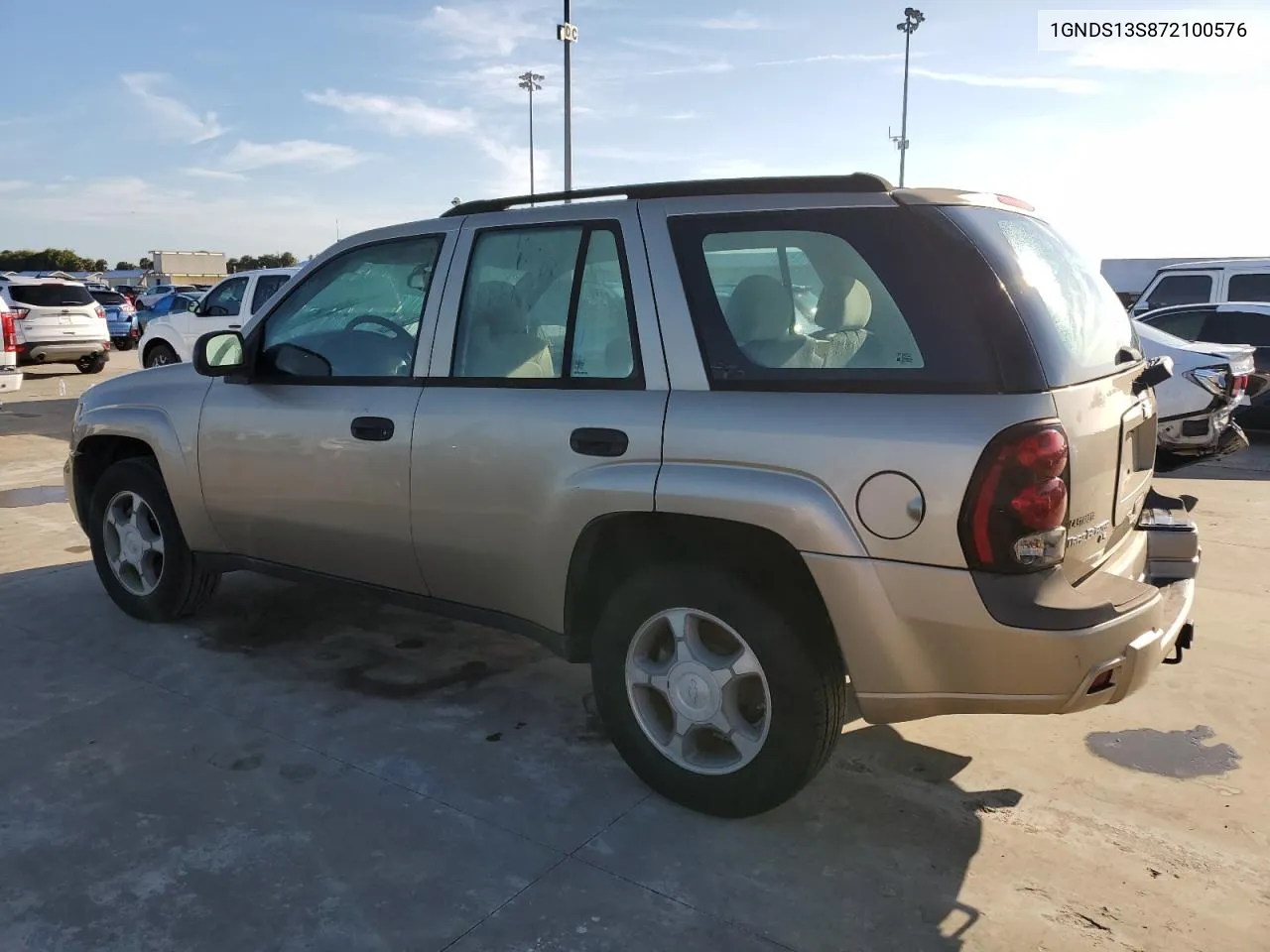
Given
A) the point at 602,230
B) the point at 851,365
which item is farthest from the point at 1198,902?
the point at 602,230

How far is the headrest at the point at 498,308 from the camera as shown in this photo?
3.44m

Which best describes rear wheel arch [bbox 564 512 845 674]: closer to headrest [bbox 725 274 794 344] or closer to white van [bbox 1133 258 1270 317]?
headrest [bbox 725 274 794 344]

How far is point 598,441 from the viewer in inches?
120

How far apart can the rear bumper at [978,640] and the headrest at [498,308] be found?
141cm

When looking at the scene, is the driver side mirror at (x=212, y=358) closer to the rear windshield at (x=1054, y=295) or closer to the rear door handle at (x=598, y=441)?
the rear door handle at (x=598, y=441)

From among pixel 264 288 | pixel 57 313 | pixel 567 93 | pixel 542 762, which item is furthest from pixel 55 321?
pixel 542 762

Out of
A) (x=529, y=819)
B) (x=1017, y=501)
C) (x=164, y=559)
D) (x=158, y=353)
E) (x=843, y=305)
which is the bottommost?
(x=529, y=819)

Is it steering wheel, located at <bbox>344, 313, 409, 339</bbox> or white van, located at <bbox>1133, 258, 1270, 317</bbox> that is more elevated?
white van, located at <bbox>1133, 258, 1270, 317</bbox>

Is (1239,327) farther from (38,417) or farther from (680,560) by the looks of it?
(38,417)

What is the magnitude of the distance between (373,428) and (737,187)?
161 cm

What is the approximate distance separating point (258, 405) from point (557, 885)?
7.90ft

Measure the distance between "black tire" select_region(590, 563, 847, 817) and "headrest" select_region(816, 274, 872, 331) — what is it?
814mm

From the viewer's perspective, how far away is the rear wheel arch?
2820 mm

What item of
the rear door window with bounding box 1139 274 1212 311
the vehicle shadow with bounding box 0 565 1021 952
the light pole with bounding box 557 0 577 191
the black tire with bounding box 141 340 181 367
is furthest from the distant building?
the vehicle shadow with bounding box 0 565 1021 952
